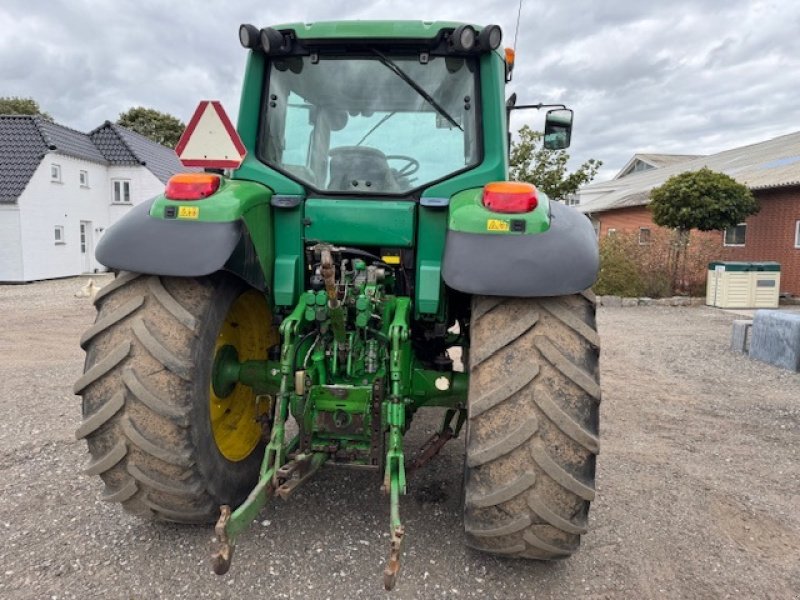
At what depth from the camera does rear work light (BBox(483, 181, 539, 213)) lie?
95.9 inches

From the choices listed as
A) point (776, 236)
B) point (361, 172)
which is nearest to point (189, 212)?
point (361, 172)

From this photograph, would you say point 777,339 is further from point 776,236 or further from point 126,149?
point 126,149

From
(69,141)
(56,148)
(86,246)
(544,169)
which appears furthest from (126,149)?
(544,169)

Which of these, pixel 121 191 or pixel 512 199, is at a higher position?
pixel 121 191

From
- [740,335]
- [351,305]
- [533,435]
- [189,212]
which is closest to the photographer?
[533,435]

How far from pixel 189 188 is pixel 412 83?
3.98 feet

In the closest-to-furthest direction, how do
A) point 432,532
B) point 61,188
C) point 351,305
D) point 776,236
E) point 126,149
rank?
point 351,305
point 432,532
point 776,236
point 61,188
point 126,149

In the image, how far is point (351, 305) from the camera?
8.95 ft

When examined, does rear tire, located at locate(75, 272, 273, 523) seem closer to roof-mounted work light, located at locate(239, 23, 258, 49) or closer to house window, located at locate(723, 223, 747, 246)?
roof-mounted work light, located at locate(239, 23, 258, 49)

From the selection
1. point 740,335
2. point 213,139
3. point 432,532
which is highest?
point 213,139

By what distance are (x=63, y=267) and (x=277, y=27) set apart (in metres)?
20.2

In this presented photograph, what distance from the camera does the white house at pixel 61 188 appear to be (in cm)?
1792

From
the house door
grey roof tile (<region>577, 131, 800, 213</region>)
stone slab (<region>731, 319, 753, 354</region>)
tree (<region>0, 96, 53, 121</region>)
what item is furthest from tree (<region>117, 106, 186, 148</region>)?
stone slab (<region>731, 319, 753, 354</region>)

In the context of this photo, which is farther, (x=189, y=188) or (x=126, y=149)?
(x=126, y=149)
